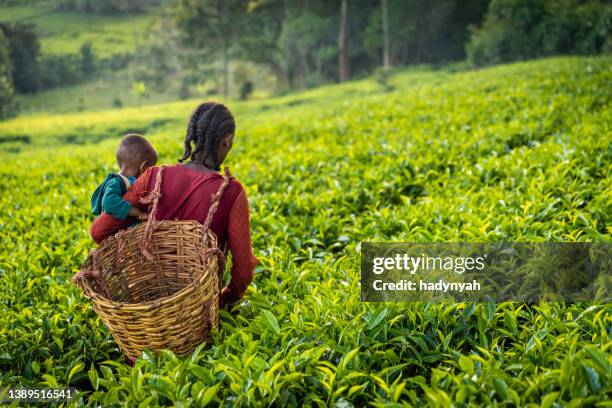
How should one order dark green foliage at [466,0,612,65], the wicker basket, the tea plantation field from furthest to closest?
dark green foliage at [466,0,612,65] → the wicker basket → the tea plantation field

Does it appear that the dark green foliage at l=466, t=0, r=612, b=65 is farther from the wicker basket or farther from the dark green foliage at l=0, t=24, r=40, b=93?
the dark green foliage at l=0, t=24, r=40, b=93

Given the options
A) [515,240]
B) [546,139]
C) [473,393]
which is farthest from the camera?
[546,139]

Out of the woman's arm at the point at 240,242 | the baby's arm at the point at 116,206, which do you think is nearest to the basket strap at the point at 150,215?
the baby's arm at the point at 116,206

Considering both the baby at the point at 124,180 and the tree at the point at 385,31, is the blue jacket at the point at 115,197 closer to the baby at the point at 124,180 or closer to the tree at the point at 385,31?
the baby at the point at 124,180

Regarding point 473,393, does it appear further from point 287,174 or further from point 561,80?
point 561,80

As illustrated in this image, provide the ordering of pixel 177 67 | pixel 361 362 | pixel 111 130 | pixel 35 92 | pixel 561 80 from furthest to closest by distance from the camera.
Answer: pixel 177 67 < pixel 35 92 < pixel 111 130 < pixel 561 80 < pixel 361 362

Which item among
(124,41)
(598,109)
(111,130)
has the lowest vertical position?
(111,130)

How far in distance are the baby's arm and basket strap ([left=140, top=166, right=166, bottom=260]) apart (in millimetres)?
133

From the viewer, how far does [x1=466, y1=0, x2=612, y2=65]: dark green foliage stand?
19781mm

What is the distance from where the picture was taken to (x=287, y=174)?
5.32 meters

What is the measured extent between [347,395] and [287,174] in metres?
3.64

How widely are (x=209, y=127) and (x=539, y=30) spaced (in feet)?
76.9

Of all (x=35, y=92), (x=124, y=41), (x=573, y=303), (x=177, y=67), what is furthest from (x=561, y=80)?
(x=124, y=41)

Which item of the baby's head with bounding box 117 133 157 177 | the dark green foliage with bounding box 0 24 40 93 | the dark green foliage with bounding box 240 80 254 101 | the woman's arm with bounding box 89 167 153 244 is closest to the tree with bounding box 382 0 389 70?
the dark green foliage with bounding box 240 80 254 101
